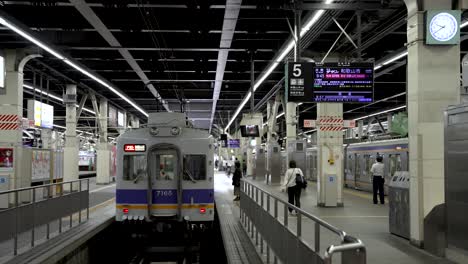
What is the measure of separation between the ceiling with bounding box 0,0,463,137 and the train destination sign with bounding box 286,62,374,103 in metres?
1.16

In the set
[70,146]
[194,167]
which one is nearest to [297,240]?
[194,167]

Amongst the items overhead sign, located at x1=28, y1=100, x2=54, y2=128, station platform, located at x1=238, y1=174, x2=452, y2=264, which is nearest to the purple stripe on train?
station platform, located at x1=238, y1=174, x2=452, y2=264

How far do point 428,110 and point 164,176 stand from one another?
6.28 meters

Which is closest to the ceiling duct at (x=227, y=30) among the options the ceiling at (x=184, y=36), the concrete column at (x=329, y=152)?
the ceiling at (x=184, y=36)

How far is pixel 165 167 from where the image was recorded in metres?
12.2

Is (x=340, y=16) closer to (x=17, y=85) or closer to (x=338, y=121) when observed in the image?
(x=338, y=121)

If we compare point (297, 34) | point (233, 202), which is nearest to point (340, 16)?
point (297, 34)

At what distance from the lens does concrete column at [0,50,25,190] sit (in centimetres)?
1752

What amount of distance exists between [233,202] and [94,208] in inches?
228

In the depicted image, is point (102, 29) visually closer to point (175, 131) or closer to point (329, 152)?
point (175, 131)

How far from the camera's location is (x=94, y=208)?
17.5 meters

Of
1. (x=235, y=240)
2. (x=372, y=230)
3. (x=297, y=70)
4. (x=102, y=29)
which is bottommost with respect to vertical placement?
(x=235, y=240)

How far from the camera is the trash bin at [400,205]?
9.30 metres

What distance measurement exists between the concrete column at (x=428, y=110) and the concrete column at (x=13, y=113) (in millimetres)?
13829
